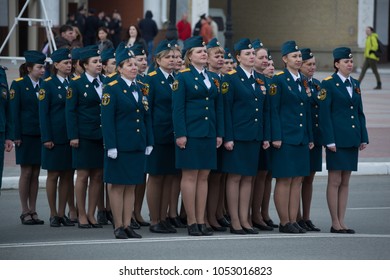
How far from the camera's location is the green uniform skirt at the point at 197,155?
1267cm

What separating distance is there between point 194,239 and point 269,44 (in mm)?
35836

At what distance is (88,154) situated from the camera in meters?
13.4

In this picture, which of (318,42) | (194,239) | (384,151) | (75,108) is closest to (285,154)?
(194,239)

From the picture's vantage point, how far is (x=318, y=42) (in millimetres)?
46281

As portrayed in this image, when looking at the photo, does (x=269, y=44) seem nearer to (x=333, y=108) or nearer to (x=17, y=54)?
(x=17, y=54)

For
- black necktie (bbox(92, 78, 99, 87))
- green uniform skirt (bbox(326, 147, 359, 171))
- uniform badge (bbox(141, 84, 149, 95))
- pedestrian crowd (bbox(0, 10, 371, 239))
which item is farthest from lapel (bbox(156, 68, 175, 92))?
green uniform skirt (bbox(326, 147, 359, 171))

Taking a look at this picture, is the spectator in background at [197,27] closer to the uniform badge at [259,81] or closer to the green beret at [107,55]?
the green beret at [107,55]

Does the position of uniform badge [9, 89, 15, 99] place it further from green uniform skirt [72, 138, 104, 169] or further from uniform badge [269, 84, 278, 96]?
uniform badge [269, 84, 278, 96]

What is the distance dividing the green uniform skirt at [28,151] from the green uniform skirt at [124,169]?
67.1 inches

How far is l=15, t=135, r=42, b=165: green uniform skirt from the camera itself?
13980 millimetres

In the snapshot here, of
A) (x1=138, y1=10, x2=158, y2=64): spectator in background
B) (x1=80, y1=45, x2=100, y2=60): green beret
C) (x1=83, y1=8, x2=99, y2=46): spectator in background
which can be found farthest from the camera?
(x1=138, y1=10, x2=158, y2=64): spectator in background

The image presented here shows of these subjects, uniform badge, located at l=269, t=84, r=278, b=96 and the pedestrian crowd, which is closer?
the pedestrian crowd

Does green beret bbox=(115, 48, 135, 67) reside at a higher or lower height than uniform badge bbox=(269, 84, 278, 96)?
higher

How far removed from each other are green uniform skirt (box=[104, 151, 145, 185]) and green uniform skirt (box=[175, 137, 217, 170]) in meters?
0.44
